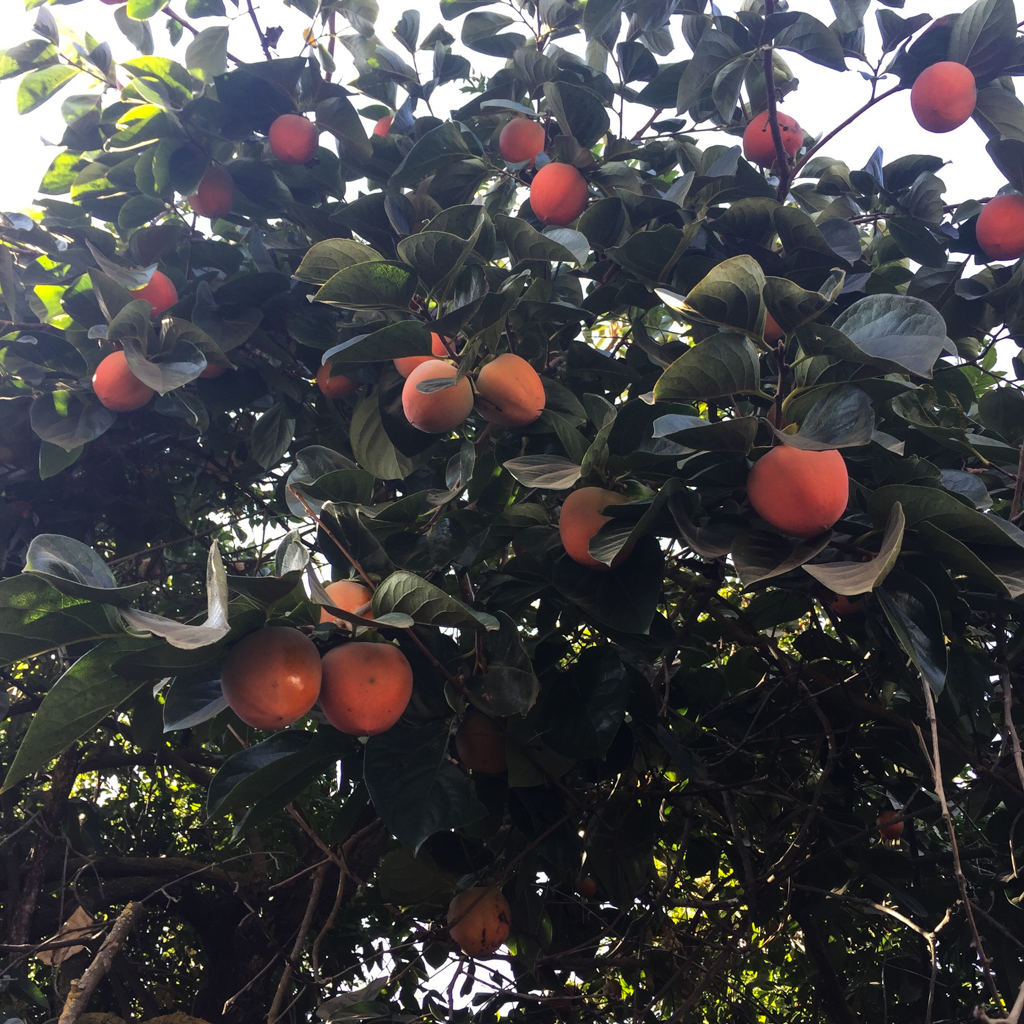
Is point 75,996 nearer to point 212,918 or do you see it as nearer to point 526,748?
point 526,748

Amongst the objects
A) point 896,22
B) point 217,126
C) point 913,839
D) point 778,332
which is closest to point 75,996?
point 778,332

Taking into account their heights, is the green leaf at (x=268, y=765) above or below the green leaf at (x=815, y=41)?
below

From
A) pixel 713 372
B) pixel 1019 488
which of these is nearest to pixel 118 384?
pixel 713 372

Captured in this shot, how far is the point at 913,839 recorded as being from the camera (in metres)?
1.80

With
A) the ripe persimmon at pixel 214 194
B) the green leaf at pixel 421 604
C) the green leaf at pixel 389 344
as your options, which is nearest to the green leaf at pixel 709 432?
the green leaf at pixel 421 604

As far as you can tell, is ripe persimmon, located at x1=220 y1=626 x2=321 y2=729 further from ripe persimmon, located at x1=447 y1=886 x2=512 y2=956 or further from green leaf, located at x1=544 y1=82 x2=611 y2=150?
green leaf, located at x1=544 y1=82 x2=611 y2=150

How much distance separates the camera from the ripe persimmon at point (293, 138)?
6.21ft

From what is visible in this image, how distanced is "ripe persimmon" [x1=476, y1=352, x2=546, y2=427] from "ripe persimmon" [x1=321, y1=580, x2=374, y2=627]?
34cm

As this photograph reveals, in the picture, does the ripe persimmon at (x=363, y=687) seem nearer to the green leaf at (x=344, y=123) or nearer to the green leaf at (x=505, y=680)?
the green leaf at (x=505, y=680)

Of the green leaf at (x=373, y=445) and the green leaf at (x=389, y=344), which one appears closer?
the green leaf at (x=389, y=344)

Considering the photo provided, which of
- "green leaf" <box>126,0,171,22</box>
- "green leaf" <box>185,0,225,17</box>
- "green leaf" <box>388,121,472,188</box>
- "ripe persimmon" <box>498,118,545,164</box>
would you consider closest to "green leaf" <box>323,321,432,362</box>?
"green leaf" <box>388,121,472,188</box>

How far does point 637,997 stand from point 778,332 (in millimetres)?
1225

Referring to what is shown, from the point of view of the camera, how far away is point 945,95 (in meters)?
1.58

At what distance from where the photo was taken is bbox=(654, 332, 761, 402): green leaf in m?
0.98
